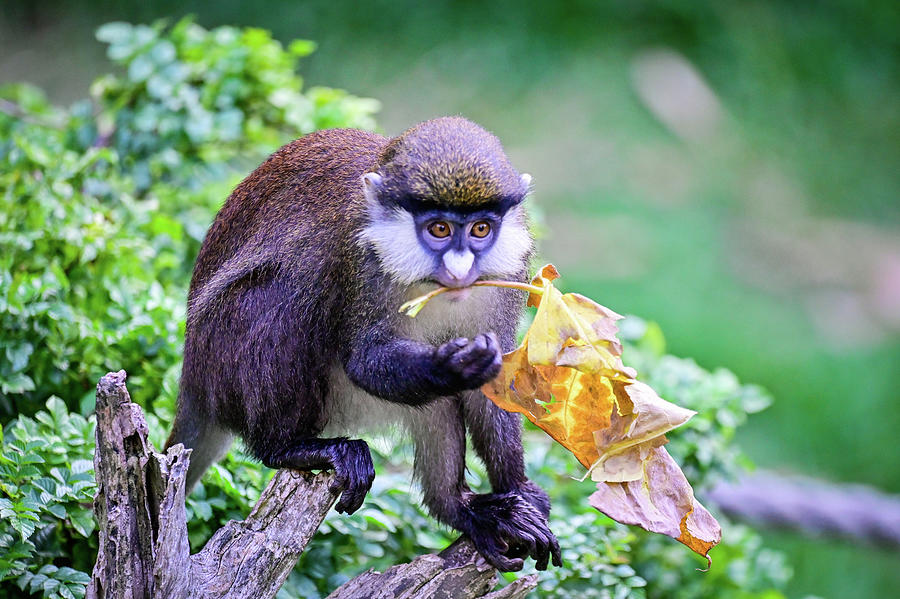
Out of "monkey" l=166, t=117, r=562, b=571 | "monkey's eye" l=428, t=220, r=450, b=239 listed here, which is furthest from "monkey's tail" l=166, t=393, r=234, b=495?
"monkey's eye" l=428, t=220, r=450, b=239

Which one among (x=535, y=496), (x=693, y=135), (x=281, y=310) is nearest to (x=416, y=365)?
(x=281, y=310)

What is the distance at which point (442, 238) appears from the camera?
11.4ft

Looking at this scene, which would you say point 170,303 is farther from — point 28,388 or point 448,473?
point 448,473

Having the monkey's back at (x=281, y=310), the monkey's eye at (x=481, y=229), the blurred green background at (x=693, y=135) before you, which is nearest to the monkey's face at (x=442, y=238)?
the monkey's eye at (x=481, y=229)

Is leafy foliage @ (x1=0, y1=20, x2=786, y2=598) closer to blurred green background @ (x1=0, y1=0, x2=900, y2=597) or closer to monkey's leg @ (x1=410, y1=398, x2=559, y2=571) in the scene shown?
monkey's leg @ (x1=410, y1=398, x2=559, y2=571)

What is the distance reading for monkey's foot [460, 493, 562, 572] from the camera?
3.77 meters

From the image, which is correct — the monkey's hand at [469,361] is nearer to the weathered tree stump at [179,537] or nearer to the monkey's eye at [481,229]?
the monkey's eye at [481,229]

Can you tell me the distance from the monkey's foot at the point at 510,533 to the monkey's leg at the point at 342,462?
0.49 meters

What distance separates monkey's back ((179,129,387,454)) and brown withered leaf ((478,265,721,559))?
834 millimetres

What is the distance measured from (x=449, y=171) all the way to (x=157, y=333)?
1780mm

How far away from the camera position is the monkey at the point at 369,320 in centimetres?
347

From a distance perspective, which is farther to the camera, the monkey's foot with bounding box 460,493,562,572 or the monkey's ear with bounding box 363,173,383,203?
the monkey's foot with bounding box 460,493,562,572

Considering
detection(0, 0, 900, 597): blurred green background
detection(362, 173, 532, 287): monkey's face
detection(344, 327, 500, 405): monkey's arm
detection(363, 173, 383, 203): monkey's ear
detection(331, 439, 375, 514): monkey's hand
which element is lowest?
detection(331, 439, 375, 514): monkey's hand

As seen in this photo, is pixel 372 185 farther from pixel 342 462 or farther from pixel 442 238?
pixel 342 462
